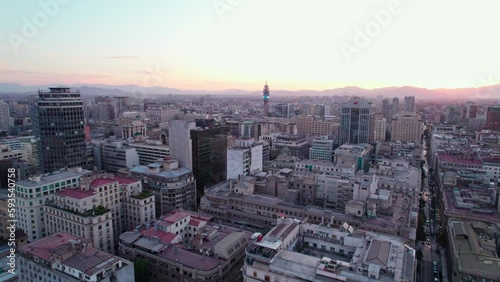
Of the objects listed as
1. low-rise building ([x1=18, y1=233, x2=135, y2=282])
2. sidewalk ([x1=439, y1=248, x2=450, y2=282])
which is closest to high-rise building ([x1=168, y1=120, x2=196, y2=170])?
low-rise building ([x1=18, y1=233, x2=135, y2=282])

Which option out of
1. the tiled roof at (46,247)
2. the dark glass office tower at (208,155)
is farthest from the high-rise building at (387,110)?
the tiled roof at (46,247)

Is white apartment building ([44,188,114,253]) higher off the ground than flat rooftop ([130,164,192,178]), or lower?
lower

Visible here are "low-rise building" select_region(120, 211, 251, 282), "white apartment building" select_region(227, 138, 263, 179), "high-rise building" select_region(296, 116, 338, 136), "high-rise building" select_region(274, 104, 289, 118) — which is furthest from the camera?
"high-rise building" select_region(274, 104, 289, 118)

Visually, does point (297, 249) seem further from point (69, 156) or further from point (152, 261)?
point (69, 156)

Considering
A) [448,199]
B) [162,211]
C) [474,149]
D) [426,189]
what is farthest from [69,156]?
[474,149]

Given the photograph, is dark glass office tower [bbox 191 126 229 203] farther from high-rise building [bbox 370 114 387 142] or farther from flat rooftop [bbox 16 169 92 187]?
high-rise building [bbox 370 114 387 142]

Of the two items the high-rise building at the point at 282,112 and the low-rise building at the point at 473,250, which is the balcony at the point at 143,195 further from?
the high-rise building at the point at 282,112

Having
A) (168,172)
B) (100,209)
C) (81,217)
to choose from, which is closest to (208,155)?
(168,172)
